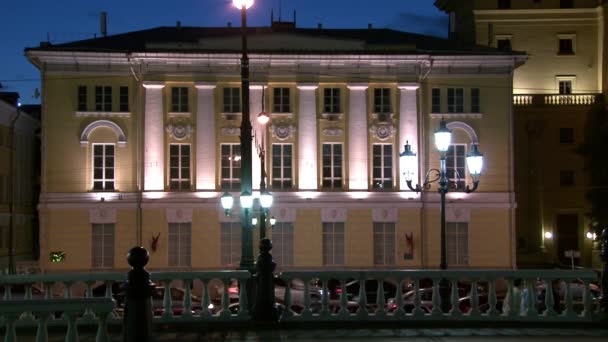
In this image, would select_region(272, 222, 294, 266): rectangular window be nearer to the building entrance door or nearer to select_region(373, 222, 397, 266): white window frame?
select_region(373, 222, 397, 266): white window frame

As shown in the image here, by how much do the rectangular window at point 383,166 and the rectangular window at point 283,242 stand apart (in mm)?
5020

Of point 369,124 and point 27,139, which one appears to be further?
point 27,139

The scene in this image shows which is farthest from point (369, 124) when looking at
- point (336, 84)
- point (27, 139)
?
point (27, 139)

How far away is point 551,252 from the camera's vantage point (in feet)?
194

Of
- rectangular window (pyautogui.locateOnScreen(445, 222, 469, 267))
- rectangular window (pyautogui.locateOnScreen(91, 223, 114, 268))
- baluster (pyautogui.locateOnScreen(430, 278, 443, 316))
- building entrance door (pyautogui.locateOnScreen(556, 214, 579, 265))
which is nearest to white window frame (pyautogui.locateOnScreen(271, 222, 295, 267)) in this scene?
rectangular window (pyautogui.locateOnScreen(445, 222, 469, 267))

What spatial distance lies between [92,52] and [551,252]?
3002 centimetres

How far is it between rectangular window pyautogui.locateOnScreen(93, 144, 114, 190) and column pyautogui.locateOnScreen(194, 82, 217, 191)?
14.3 ft

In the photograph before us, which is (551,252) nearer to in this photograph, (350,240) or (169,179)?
(350,240)

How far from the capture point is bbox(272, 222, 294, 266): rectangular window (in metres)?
48.7

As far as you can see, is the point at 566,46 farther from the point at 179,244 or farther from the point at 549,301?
the point at 549,301

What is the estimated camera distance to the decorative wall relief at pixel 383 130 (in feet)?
163

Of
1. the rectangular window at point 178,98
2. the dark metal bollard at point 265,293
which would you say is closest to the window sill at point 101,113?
the rectangular window at point 178,98

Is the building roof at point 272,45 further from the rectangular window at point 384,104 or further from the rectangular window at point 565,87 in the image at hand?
the rectangular window at point 565,87

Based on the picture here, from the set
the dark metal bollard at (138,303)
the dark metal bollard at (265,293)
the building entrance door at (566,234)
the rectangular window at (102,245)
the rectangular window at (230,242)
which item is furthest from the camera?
the building entrance door at (566,234)
